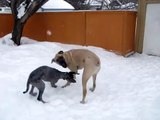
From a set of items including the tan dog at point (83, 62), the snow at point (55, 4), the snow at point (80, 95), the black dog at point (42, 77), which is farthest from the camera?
Result: the snow at point (55, 4)

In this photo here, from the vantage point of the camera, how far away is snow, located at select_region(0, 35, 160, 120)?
18.4 feet

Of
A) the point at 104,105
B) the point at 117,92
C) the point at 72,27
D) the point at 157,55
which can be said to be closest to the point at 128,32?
the point at 157,55

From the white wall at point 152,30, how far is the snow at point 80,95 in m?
2.16

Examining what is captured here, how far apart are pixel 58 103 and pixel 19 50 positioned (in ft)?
13.4

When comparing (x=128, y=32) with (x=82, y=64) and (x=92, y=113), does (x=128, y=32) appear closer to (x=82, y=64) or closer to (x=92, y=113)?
(x=82, y=64)

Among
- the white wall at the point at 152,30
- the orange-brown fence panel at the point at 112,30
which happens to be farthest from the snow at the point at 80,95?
the white wall at the point at 152,30

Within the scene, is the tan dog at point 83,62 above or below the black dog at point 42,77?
above

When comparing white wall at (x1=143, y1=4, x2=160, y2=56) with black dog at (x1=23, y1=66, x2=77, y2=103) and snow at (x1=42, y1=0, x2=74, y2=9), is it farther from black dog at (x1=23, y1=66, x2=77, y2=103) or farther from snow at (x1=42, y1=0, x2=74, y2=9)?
snow at (x1=42, y1=0, x2=74, y2=9)

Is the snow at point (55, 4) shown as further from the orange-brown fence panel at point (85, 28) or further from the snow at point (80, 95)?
the snow at point (80, 95)

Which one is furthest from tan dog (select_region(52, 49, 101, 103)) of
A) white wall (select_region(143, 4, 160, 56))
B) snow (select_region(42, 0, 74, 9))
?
snow (select_region(42, 0, 74, 9))

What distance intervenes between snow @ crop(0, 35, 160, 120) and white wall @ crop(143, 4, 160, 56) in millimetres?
2157

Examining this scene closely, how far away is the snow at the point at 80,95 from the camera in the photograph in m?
5.62

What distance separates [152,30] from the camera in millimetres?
11555

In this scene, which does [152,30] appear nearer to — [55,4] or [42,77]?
[42,77]
